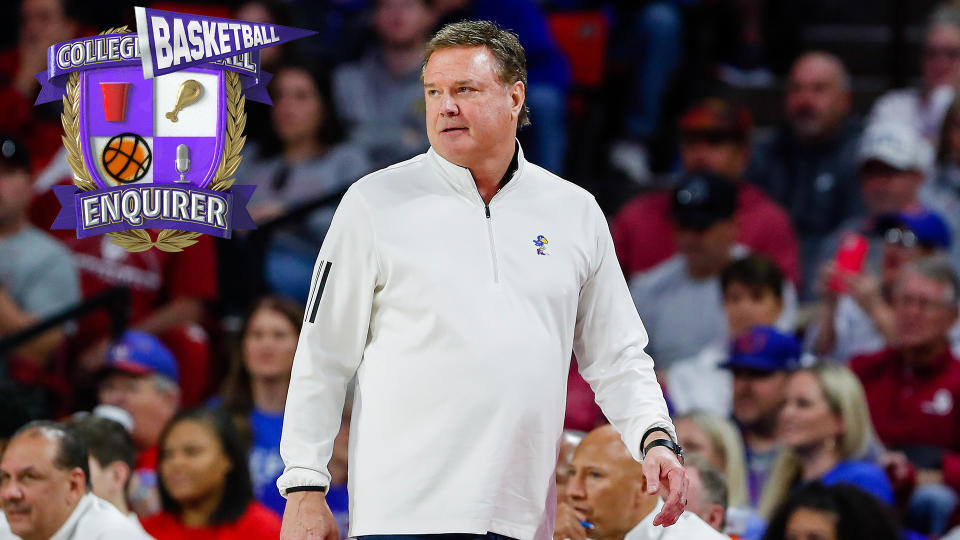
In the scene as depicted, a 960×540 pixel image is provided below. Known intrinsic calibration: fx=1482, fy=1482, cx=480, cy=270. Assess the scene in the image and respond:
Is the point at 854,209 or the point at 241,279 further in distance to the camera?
the point at 854,209

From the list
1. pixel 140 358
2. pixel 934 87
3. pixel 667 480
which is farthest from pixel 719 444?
pixel 934 87

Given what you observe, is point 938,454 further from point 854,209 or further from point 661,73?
point 661,73

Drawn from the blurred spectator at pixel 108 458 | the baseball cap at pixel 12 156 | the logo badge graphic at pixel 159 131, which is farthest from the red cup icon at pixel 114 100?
the baseball cap at pixel 12 156

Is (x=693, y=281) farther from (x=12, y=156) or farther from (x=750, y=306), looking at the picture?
(x=12, y=156)

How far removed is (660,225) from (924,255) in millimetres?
1324

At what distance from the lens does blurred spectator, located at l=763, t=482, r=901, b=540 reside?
16.9 feet

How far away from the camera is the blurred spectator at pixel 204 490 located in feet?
17.3

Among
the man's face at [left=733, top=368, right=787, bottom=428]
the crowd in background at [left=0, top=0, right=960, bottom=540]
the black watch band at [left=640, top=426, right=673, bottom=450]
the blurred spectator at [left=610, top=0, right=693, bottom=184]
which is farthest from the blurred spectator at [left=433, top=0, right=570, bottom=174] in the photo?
the black watch band at [left=640, top=426, right=673, bottom=450]

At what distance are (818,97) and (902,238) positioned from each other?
1140 millimetres

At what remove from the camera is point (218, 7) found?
830 centimetres

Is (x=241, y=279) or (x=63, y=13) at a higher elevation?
(x=63, y=13)

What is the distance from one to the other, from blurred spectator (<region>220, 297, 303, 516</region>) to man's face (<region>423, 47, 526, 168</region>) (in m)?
3.23

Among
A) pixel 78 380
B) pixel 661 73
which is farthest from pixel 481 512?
pixel 661 73

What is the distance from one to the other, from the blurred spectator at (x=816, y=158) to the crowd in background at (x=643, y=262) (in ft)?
0.05
